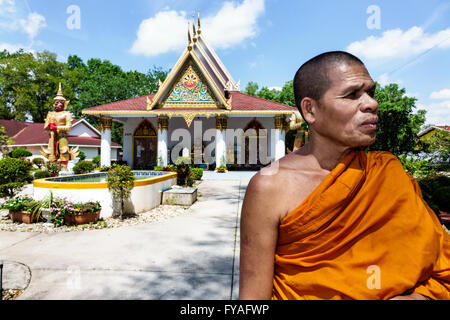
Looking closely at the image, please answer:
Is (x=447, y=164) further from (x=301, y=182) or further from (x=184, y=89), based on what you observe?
(x=184, y=89)

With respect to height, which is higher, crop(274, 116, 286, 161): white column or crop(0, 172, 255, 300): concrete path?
crop(274, 116, 286, 161): white column

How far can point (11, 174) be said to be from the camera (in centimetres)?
836

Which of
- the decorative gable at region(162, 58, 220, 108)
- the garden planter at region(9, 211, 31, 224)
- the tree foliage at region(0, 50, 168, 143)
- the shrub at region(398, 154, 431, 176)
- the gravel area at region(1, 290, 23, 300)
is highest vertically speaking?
the tree foliage at region(0, 50, 168, 143)

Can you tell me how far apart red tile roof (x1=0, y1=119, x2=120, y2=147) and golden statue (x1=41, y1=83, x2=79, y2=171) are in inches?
Answer: 607

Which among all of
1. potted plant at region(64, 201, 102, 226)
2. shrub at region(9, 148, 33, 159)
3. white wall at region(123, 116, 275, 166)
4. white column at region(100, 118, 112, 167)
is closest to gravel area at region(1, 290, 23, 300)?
potted plant at region(64, 201, 102, 226)

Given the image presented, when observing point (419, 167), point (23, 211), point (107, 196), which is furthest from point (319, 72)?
point (419, 167)

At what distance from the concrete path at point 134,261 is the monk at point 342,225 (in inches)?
87.5

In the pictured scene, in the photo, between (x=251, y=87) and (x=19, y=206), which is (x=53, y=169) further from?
(x=251, y=87)

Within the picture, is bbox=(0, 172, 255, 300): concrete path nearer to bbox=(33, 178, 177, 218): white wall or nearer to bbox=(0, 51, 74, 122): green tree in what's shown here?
bbox=(33, 178, 177, 218): white wall

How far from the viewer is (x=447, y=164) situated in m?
8.28

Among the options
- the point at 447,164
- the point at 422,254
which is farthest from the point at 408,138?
the point at 422,254

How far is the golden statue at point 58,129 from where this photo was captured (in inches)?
450

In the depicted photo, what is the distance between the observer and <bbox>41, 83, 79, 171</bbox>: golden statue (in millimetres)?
11422

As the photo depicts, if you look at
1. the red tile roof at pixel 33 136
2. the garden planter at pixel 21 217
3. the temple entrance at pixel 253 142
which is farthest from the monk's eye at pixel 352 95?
the red tile roof at pixel 33 136
